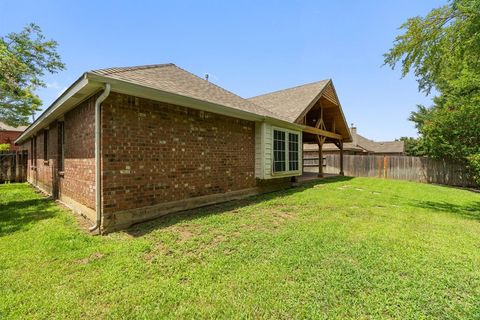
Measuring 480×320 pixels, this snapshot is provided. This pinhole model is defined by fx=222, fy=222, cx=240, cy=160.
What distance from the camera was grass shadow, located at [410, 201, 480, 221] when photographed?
671 cm

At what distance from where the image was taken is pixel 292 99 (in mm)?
12227

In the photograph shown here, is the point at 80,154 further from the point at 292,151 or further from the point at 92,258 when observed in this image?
the point at 292,151

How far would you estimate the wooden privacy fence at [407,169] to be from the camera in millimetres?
14219

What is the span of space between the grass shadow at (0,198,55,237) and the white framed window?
7.12 m

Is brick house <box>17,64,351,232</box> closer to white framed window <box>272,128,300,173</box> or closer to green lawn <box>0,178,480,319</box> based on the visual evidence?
white framed window <box>272,128,300,173</box>

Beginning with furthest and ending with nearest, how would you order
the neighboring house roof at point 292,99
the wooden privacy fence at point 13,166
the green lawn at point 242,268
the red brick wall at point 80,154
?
the wooden privacy fence at point 13,166 < the neighboring house roof at point 292,99 < the red brick wall at point 80,154 < the green lawn at point 242,268

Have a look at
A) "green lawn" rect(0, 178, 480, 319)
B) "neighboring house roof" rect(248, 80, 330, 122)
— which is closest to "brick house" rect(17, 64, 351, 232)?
"green lawn" rect(0, 178, 480, 319)

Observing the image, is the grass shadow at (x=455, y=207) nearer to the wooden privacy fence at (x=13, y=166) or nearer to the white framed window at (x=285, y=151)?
the white framed window at (x=285, y=151)

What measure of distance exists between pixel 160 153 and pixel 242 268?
3.27m

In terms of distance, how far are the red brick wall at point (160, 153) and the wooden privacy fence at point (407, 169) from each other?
14102 millimetres

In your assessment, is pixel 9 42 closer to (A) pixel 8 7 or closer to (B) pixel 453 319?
(A) pixel 8 7

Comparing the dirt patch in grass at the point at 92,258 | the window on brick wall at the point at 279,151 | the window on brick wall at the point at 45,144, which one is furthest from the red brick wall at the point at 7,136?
the dirt patch in grass at the point at 92,258

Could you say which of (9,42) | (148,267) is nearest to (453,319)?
(148,267)

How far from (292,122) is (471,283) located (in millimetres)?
7561
